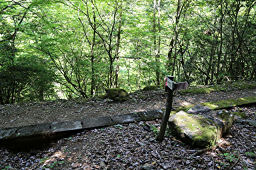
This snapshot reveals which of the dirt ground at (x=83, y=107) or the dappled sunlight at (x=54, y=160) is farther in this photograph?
the dirt ground at (x=83, y=107)

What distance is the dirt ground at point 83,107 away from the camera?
4.46 meters

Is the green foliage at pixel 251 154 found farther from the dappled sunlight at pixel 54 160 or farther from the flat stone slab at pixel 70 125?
the dappled sunlight at pixel 54 160

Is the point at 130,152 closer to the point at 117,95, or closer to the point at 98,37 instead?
the point at 117,95

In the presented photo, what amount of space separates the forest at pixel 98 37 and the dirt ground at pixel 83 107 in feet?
5.25

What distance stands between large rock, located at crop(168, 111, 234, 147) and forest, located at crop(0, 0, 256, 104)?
3.81 m

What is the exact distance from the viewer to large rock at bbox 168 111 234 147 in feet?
9.19

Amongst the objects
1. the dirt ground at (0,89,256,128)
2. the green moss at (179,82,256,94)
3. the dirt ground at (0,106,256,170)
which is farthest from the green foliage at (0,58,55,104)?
the green moss at (179,82,256,94)

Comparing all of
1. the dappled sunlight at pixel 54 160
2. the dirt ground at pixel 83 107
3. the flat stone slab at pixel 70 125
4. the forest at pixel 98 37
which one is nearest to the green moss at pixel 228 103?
the dirt ground at pixel 83 107

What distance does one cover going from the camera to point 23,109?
502 centimetres

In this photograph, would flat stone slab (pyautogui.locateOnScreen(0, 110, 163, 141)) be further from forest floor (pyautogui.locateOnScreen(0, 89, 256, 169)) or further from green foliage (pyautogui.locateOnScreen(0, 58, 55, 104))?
green foliage (pyautogui.locateOnScreen(0, 58, 55, 104))

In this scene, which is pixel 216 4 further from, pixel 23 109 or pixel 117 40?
pixel 23 109

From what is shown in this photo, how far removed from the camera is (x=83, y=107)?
524cm

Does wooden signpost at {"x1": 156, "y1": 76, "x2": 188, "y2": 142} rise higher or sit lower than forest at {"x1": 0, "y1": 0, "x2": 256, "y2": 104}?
lower

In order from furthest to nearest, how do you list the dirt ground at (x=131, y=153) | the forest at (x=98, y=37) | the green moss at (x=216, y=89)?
1. the green moss at (x=216, y=89)
2. the forest at (x=98, y=37)
3. the dirt ground at (x=131, y=153)
